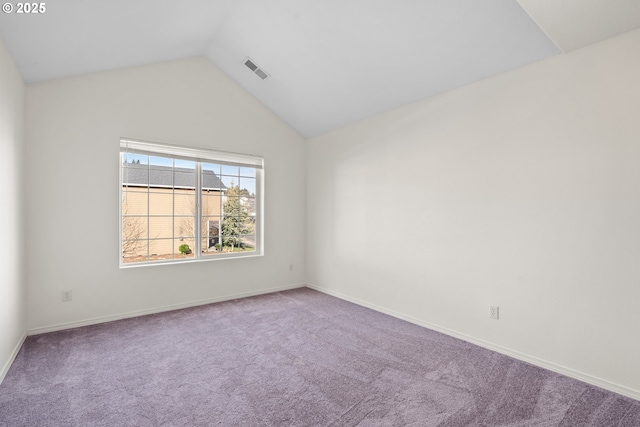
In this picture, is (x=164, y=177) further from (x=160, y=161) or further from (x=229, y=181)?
(x=229, y=181)

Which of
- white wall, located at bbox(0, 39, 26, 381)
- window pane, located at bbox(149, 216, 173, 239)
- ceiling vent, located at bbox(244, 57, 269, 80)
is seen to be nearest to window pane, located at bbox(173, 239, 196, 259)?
window pane, located at bbox(149, 216, 173, 239)

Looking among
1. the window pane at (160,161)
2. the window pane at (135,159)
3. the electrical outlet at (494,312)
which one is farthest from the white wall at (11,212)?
the electrical outlet at (494,312)

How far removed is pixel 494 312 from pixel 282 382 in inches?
74.8

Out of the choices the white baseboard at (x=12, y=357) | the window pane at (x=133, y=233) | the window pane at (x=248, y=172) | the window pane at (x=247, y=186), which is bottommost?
the white baseboard at (x=12, y=357)

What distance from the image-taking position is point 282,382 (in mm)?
2256

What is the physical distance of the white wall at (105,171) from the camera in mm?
3094

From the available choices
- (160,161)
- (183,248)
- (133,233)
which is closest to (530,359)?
(183,248)

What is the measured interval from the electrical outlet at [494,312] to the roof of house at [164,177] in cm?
345

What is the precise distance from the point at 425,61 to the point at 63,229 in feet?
12.6

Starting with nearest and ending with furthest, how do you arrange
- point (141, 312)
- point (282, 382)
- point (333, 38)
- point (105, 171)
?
point (282, 382), point (333, 38), point (105, 171), point (141, 312)

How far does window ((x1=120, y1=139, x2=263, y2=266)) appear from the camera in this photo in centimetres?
368

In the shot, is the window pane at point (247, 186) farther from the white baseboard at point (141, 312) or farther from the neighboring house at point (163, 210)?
the white baseboard at point (141, 312)

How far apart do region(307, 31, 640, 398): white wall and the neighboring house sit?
2093mm

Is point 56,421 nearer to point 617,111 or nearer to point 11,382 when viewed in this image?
point 11,382
